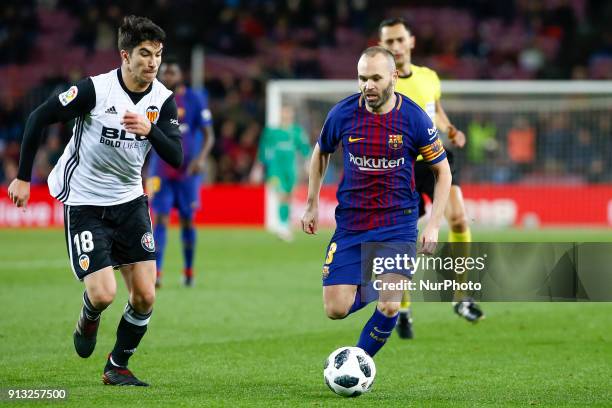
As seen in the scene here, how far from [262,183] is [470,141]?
4728 mm

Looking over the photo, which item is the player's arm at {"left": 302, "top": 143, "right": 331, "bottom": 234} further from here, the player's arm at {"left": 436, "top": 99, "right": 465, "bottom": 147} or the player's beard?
the player's arm at {"left": 436, "top": 99, "right": 465, "bottom": 147}

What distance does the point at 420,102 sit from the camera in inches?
360

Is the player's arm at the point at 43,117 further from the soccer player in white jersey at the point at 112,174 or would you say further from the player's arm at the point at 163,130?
the player's arm at the point at 163,130

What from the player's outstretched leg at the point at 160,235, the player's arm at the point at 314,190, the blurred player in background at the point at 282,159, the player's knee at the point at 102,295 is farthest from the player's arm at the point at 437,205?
the blurred player in background at the point at 282,159

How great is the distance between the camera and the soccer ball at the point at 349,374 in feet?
20.5

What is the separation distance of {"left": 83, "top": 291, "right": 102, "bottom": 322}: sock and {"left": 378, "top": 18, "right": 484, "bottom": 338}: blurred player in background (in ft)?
9.10

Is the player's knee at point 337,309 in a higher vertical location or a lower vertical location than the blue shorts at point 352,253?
lower

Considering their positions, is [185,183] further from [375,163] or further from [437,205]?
[437,205]

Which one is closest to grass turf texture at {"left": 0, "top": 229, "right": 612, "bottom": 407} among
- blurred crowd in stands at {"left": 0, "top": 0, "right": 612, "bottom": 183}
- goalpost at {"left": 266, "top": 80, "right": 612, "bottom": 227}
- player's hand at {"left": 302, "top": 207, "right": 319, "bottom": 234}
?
player's hand at {"left": 302, "top": 207, "right": 319, "bottom": 234}

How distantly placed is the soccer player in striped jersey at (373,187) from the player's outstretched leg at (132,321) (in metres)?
1.02

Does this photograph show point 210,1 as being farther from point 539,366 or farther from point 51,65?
point 539,366

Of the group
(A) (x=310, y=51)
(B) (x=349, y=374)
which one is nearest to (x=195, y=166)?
(B) (x=349, y=374)

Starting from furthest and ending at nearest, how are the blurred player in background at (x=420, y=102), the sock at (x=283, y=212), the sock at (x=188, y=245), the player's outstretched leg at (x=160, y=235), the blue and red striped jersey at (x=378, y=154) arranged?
the sock at (x=283, y=212)
the sock at (x=188, y=245)
the player's outstretched leg at (x=160, y=235)
the blurred player in background at (x=420, y=102)
the blue and red striped jersey at (x=378, y=154)

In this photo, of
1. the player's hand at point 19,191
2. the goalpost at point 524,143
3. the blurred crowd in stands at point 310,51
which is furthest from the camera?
the blurred crowd in stands at point 310,51
